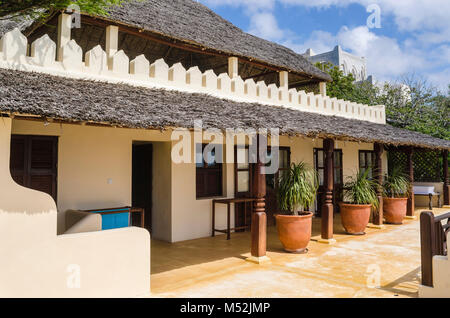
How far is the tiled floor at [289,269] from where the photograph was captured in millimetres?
4609

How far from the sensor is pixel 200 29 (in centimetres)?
896

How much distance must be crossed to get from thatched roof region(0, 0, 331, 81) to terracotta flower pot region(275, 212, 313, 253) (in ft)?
13.8

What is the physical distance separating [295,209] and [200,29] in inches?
200

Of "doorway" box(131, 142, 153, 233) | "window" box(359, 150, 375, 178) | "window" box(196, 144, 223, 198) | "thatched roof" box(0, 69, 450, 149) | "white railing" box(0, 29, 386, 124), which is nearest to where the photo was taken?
"thatched roof" box(0, 69, 450, 149)

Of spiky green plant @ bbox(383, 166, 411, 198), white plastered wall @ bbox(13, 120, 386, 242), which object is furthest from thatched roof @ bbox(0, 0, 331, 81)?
spiky green plant @ bbox(383, 166, 411, 198)

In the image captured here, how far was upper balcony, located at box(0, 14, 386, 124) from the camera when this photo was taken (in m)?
5.35

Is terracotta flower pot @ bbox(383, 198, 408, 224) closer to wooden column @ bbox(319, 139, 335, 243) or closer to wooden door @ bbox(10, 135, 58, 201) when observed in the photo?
wooden column @ bbox(319, 139, 335, 243)

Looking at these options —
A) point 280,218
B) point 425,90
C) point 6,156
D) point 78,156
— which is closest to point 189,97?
point 78,156

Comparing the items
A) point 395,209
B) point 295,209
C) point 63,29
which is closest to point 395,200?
point 395,209

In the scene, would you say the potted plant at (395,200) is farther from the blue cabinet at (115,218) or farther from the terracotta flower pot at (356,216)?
the blue cabinet at (115,218)

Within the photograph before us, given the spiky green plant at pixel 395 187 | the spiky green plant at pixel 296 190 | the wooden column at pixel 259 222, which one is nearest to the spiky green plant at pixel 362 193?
the spiky green plant at pixel 395 187

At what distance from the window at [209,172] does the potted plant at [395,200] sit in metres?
4.69

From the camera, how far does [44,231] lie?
3715mm
